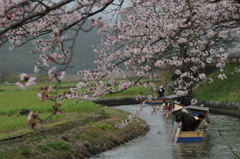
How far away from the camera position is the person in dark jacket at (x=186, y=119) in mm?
16328

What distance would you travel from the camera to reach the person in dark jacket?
1633 centimetres

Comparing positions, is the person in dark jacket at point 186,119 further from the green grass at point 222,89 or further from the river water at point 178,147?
the green grass at point 222,89

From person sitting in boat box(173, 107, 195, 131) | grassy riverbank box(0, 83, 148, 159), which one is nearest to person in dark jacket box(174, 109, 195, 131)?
person sitting in boat box(173, 107, 195, 131)

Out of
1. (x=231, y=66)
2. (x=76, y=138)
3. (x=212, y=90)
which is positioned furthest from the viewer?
(x=231, y=66)

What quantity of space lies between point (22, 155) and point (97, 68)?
186 inches

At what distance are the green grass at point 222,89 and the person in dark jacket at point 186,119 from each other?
38.2 ft

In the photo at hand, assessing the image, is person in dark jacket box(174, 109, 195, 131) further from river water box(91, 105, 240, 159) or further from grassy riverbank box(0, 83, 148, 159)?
grassy riverbank box(0, 83, 148, 159)

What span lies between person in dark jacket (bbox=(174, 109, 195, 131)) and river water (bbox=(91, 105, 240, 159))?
0.99m

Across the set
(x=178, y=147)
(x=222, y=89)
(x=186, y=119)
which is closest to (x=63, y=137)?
(x=178, y=147)

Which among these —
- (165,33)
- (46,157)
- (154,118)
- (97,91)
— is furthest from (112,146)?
(154,118)

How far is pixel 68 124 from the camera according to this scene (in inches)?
685

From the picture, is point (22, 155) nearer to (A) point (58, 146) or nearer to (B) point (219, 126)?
(A) point (58, 146)

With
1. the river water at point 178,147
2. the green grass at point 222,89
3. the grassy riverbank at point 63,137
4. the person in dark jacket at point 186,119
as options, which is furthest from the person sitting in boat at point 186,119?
the green grass at point 222,89

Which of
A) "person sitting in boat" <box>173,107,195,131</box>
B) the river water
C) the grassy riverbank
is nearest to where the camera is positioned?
the grassy riverbank
